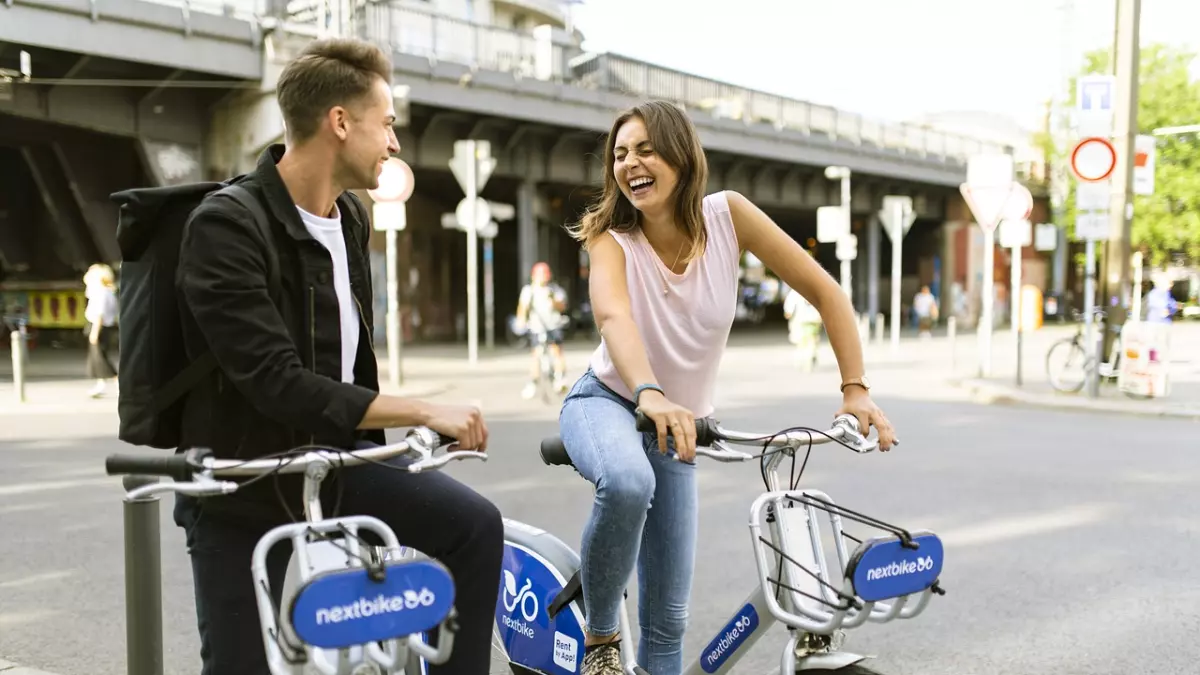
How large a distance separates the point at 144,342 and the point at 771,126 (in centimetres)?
3018

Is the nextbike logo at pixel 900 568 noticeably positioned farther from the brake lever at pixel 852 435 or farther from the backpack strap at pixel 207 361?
the backpack strap at pixel 207 361

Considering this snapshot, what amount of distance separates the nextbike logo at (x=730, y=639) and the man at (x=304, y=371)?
605 mm

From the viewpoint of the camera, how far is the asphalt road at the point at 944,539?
397 cm

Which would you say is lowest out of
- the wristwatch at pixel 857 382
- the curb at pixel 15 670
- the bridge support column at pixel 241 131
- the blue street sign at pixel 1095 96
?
the curb at pixel 15 670

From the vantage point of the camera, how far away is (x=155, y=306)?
2.07 m

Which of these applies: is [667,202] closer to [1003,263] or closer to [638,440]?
[638,440]

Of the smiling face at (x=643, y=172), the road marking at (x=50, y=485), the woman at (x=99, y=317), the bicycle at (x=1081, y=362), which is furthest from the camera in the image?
the bicycle at (x=1081, y=362)

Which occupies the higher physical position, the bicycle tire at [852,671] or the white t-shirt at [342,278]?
the white t-shirt at [342,278]

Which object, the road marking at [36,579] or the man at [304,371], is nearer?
the man at [304,371]

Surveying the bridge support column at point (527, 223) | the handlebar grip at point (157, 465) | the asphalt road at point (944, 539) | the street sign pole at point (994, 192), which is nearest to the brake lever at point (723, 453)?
the handlebar grip at point (157, 465)

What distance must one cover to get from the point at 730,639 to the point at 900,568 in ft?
2.03

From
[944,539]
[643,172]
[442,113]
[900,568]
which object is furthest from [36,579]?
[442,113]

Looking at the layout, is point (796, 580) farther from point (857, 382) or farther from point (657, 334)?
point (657, 334)

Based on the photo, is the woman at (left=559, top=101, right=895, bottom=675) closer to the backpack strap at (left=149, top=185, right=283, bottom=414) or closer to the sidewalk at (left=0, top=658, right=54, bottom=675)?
the backpack strap at (left=149, top=185, right=283, bottom=414)
